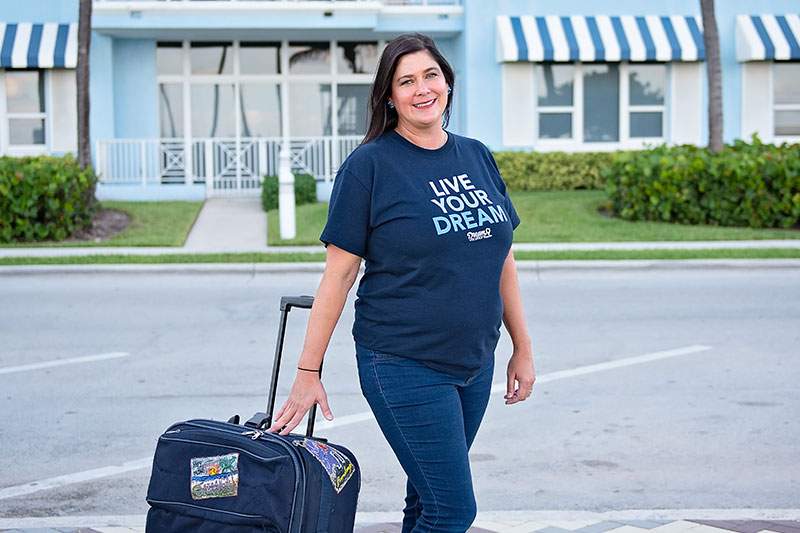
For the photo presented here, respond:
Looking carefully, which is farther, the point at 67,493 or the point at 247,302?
the point at 247,302

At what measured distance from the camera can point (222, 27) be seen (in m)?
23.4

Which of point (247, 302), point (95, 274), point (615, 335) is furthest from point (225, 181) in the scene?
point (615, 335)

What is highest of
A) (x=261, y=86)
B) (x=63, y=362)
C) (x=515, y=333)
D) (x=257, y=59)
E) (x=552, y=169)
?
(x=257, y=59)

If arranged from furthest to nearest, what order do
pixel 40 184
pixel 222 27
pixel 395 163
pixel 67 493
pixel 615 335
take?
pixel 222 27 → pixel 40 184 → pixel 615 335 → pixel 67 493 → pixel 395 163

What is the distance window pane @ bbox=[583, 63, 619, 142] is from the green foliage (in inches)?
75.9

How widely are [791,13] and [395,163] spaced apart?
23373 mm

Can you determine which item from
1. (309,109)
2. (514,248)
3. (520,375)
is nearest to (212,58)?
(309,109)

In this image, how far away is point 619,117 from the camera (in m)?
25.5

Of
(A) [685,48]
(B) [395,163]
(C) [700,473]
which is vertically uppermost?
(A) [685,48]

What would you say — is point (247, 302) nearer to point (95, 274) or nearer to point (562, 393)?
point (95, 274)

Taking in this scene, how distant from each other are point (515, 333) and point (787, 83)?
76.7ft

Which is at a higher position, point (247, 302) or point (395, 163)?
point (395, 163)

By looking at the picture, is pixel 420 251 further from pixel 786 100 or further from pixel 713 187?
pixel 786 100

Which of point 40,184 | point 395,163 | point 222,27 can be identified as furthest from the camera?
point 222,27
